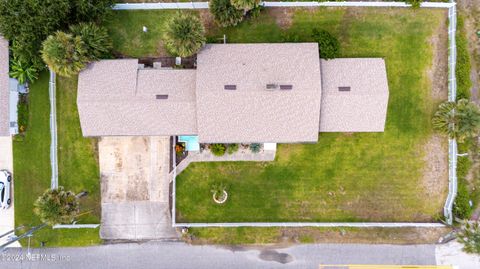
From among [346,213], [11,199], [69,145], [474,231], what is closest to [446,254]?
[474,231]

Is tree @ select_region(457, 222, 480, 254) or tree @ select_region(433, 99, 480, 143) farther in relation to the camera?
tree @ select_region(433, 99, 480, 143)

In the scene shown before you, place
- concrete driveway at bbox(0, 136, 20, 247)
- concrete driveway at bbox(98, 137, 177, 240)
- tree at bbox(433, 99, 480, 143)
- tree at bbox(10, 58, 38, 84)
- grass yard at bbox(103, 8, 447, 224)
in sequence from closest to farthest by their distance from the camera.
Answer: tree at bbox(433, 99, 480, 143), tree at bbox(10, 58, 38, 84), grass yard at bbox(103, 8, 447, 224), concrete driveway at bbox(98, 137, 177, 240), concrete driveway at bbox(0, 136, 20, 247)

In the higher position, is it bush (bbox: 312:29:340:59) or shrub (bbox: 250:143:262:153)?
bush (bbox: 312:29:340:59)

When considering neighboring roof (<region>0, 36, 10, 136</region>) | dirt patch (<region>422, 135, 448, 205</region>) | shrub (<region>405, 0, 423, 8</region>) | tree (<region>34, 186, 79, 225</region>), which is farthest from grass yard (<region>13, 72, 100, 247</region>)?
shrub (<region>405, 0, 423, 8</region>)

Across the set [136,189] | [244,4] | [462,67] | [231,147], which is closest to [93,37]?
[244,4]

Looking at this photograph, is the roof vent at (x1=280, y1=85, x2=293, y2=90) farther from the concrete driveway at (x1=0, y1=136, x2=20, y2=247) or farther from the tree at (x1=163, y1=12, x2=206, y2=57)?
the concrete driveway at (x1=0, y1=136, x2=20, y2=247)

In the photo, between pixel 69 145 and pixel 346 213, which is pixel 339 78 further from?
pixel 69 145

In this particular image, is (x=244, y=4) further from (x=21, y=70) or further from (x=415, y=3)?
(x=21, y=70)
